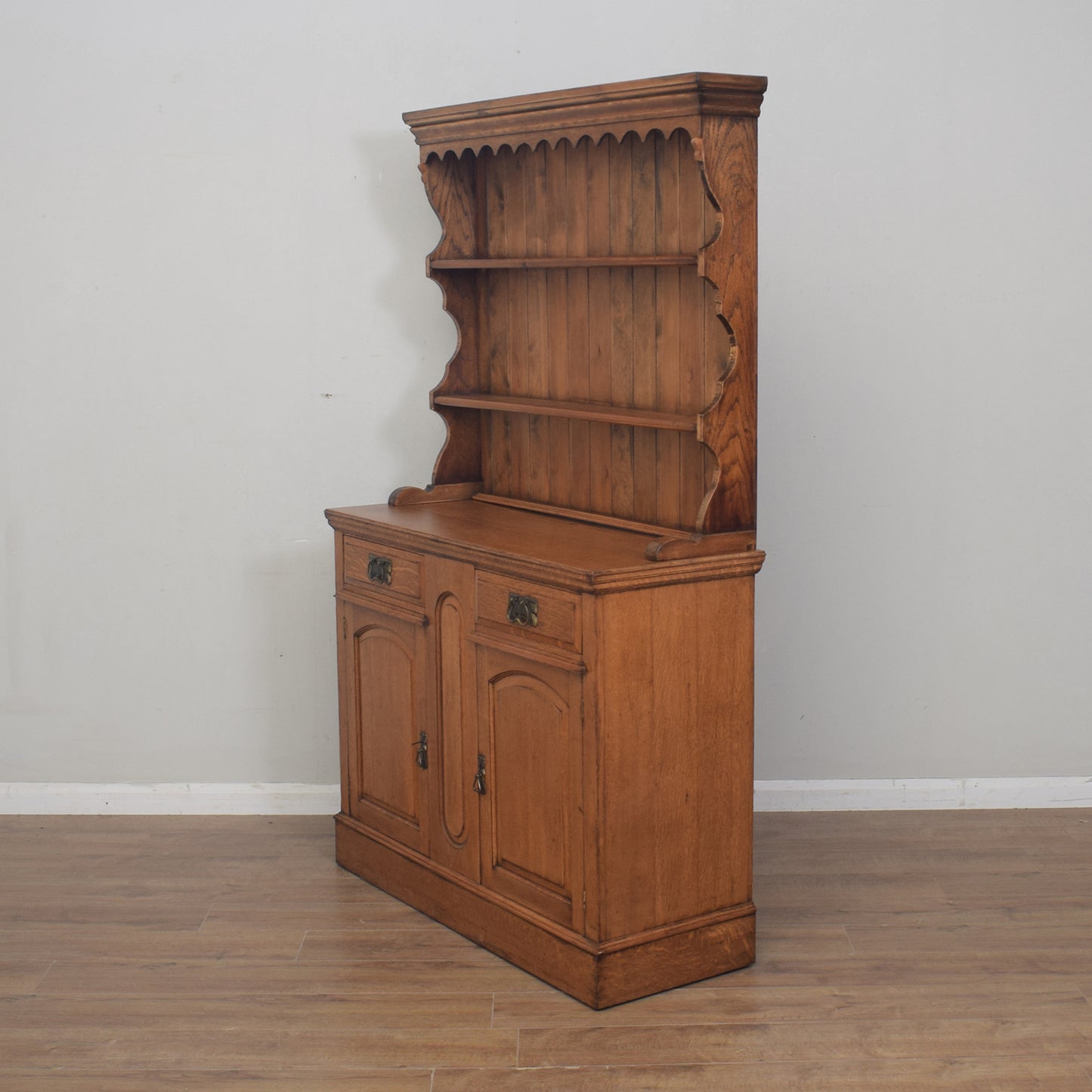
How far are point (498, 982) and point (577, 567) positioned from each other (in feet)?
3.37

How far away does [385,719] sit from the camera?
13.2 ft

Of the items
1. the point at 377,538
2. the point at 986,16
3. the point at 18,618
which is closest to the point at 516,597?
the point at 377,538

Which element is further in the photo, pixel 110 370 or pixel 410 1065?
pixel 110 370

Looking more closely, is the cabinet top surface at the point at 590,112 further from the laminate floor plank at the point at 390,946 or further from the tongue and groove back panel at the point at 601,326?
the laminate floor plank at the point at 390,946

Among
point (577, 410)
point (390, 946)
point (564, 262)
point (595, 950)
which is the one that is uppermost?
point (564, 262)

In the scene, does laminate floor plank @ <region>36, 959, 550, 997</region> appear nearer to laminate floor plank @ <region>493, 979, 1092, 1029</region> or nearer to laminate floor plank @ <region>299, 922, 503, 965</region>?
laminate floor plank @ <region>299, 922, 503, 965</region>

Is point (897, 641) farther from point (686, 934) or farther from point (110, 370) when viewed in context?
point (110, 370)

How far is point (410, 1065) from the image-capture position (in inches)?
119

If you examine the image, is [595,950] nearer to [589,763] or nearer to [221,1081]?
[589,763]

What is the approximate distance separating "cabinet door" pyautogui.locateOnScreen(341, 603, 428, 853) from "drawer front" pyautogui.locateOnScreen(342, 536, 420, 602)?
0.08 meters

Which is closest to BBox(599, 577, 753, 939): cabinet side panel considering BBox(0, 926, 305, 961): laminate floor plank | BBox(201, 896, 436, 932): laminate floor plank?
BBox(201, 896, 436, 932): laminate floor plank

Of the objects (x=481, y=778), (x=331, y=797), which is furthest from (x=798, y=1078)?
(x=331, y=797)

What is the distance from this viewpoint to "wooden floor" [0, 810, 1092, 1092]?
3.00 m

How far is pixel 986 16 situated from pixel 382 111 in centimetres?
180
